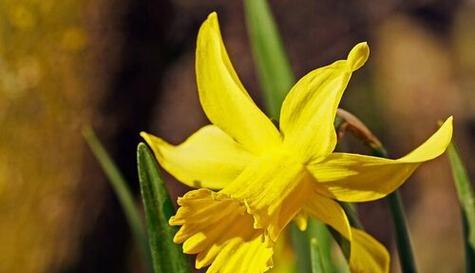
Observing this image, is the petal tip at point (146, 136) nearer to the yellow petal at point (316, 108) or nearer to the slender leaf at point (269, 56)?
the yellow petal at point (316, 108)

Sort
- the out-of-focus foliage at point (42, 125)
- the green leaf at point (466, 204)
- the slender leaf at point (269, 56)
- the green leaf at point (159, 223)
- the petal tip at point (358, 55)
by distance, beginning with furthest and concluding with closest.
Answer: the out-of-focus foliage at point (42, 125), the slender leaf at point (269, 56), the green leaf at point (466, 204), the green leaf at point (159, 223), the petal tip at point (358, 55)

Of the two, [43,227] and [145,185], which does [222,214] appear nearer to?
[145,185]

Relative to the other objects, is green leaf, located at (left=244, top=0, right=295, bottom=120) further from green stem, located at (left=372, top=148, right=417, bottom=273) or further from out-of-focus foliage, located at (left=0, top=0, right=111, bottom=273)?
out-of-focus foliage, located at (left=0, top=0, right=111, bottom=273)

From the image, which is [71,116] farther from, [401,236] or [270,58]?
[401,236]

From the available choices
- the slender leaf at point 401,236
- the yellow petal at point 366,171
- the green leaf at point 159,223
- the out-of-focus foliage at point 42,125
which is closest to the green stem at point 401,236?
the slender leaf at point 401,236

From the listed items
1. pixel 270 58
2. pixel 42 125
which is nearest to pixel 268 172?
pixel 270 58

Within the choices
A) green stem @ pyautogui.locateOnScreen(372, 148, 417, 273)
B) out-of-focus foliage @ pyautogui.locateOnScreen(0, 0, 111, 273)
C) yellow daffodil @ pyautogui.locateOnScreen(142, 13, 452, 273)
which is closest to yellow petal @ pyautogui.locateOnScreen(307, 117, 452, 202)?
yellow daffodil @ pyautogui.locateOnScreen(142, 13, 452, 273)

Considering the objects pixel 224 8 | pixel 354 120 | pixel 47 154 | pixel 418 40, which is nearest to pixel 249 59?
pixel 224 8
